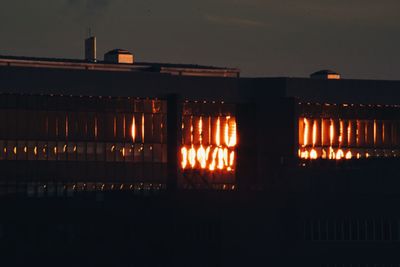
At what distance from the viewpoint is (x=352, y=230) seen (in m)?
156

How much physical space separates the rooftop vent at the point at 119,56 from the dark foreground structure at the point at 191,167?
449mm

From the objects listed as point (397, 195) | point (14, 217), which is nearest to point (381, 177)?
point (397, 195)

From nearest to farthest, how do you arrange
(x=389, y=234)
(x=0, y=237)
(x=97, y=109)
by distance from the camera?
1. (x=0, y=237)
2. (x=389, y=234)
3. (x=97, y=109)

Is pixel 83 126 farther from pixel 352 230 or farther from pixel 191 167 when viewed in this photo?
pixel 352 230

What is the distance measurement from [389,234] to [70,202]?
1094 inches

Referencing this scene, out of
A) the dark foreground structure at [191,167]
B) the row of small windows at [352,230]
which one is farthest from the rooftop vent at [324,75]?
the row of small windows at [352,230]

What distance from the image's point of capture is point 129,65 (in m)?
187

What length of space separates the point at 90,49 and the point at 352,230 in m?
47.5

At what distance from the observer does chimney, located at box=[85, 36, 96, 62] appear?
632ft

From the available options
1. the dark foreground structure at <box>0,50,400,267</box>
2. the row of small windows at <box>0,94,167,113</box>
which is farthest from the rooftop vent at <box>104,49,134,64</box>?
the row of small windows at <box>0,94,167,113</box>

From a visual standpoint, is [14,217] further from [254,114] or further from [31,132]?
[254,114]

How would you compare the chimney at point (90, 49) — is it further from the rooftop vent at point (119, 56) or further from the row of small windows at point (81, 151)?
the row of small windows at point (81, 151)

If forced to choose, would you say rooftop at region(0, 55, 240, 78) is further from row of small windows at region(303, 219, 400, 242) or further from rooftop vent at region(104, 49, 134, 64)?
row of small windows at region(303, 219, 400, 242)

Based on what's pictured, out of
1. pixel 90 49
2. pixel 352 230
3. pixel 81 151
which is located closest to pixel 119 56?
pixel 90 49
